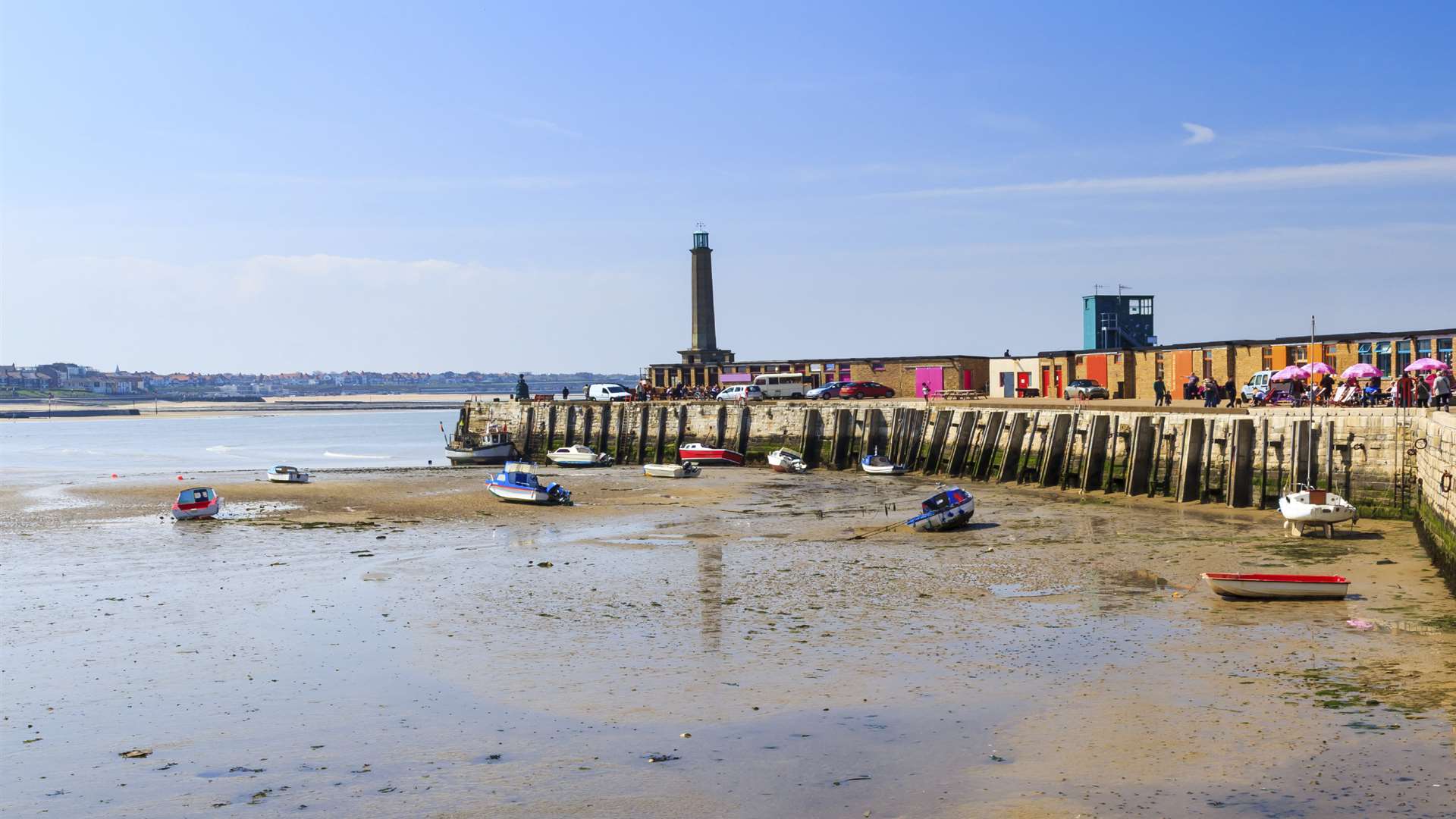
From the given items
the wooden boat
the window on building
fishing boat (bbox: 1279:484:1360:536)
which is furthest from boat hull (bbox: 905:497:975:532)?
the window on building

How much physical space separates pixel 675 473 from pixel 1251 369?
28081 millimetres

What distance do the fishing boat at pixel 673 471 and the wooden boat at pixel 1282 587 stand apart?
1429 inches

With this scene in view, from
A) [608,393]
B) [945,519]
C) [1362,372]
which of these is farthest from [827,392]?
[1362,372]

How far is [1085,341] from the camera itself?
90375 mm

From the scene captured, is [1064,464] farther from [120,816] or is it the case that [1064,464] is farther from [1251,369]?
[120,816]

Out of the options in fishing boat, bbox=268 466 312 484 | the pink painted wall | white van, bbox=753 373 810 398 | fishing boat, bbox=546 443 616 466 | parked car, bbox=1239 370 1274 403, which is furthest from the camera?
the pink painted wall

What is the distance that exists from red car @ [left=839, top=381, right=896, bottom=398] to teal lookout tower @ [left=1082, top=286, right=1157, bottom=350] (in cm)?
2226

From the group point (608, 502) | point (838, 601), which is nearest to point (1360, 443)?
point (838, 601)

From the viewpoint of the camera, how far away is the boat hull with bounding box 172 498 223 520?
43.5 meters

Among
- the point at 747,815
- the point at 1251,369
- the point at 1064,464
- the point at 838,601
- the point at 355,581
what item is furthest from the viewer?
the point at 1251,369

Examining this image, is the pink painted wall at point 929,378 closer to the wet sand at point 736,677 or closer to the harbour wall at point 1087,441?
the harbour wall at point 1087,441

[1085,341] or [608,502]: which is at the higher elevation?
[1085,341]

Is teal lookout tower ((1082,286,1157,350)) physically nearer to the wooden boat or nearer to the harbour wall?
the harbour wall

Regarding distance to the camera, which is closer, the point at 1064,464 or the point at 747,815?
the point at 747,815
